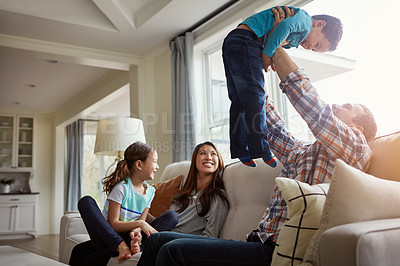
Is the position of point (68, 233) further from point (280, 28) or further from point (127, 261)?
point (280, 28)

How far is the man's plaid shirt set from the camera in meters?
1.52

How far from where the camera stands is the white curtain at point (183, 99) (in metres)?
4.04

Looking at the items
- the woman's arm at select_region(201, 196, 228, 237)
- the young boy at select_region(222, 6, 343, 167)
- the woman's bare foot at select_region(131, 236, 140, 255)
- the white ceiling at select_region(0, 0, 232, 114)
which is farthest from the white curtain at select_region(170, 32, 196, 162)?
the young boy at select_region(222, 6, 343, 167)

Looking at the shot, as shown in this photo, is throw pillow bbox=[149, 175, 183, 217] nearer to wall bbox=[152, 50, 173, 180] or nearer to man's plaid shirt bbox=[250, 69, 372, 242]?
man's plaid shirt bbox=[250, 69, 372, 242]

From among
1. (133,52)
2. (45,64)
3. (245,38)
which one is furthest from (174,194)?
(45,64)

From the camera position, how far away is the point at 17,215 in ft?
24.5

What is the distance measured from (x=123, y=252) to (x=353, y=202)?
3.90ft

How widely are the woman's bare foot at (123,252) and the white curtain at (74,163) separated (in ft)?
20.5

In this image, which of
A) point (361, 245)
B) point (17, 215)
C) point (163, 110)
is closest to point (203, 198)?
point (361, 245)

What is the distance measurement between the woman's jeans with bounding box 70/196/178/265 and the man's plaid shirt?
0.70 m

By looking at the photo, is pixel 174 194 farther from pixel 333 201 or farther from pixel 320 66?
pixel 333 201

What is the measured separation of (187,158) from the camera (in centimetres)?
404

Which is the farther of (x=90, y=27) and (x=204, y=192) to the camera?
(x=90, y=27)

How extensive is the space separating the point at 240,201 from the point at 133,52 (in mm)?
2930
